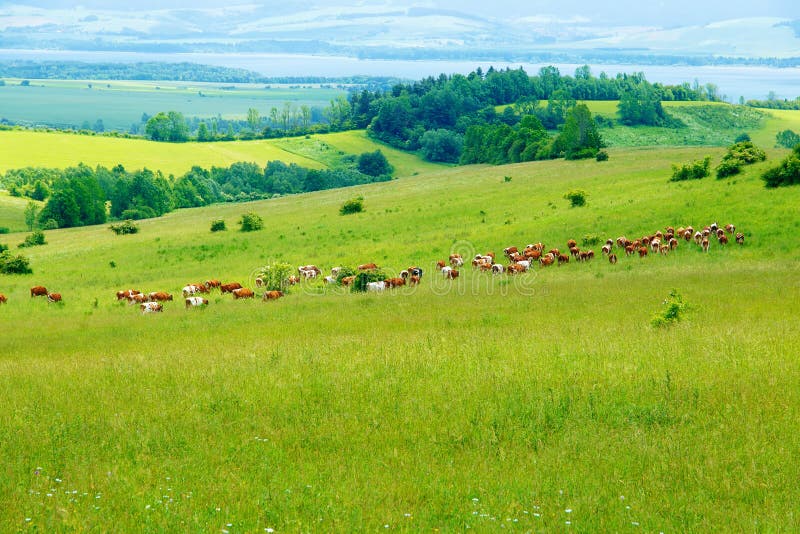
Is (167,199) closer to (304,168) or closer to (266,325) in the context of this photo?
(304,168)

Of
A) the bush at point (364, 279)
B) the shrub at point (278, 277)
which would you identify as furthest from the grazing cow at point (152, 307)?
the bush at point (364, 279)

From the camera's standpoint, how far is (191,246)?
2373 inches

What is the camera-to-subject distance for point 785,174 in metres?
46.4

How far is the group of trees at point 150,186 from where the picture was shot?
118312mm

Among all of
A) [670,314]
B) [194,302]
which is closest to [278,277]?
[194,302]

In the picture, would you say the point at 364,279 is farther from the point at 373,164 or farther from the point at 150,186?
the point at 373,164

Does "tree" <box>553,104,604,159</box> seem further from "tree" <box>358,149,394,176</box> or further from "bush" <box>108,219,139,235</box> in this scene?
"tree" <box>358,149,394,176</box>

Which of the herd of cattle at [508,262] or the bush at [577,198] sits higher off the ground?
the bush at [577,198]

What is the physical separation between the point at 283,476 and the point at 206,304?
24425mm

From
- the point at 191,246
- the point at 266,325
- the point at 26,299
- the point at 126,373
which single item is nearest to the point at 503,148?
the point at 191,246

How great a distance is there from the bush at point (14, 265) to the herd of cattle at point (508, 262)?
1354 cm

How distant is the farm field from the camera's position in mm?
9945

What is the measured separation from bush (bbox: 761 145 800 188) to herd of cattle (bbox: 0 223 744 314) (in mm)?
8655

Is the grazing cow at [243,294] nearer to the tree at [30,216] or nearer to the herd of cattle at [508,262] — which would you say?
the herd of cattle at [508,262]
